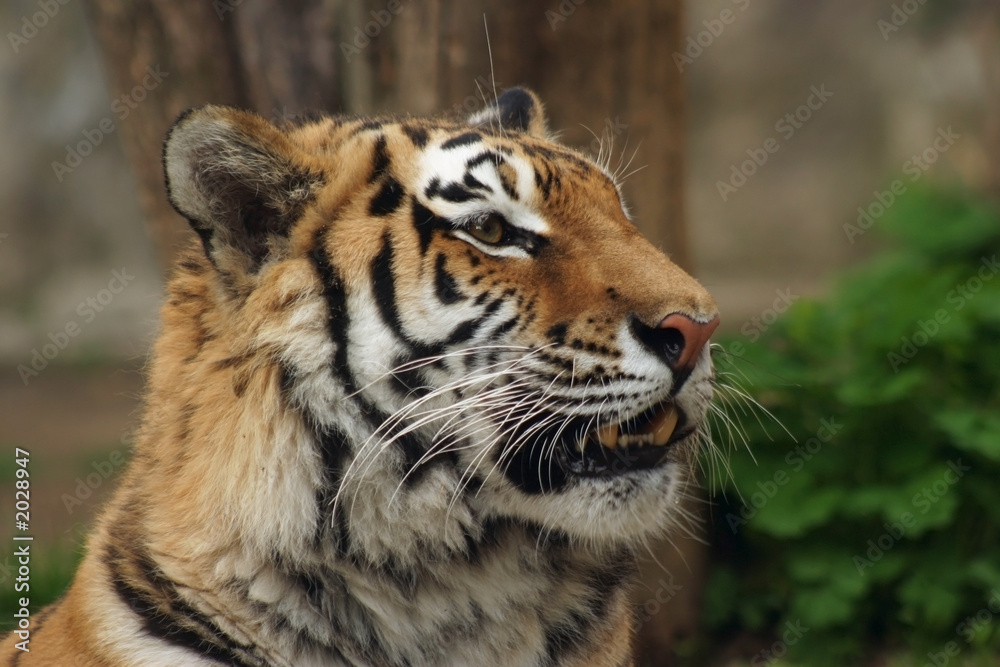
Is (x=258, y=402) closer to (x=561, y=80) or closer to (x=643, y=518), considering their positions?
(x=643, y=518)

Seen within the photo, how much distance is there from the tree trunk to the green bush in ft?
3.14

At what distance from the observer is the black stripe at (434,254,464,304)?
2.18 m

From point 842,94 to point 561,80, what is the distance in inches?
392

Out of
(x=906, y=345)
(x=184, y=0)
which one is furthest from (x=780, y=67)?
(x=184, y=0)

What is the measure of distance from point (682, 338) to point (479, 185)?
566 mm

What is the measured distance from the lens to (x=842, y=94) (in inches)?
504

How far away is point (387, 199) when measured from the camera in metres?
2.26

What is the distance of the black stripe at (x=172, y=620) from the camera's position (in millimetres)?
2109

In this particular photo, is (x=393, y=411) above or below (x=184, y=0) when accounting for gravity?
below

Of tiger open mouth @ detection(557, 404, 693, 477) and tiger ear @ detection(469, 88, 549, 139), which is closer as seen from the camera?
tiger open mouth @ detection(557, 404, 693, 477)

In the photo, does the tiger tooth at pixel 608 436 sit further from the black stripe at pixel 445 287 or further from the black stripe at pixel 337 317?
the black stripe at pixel 337 317

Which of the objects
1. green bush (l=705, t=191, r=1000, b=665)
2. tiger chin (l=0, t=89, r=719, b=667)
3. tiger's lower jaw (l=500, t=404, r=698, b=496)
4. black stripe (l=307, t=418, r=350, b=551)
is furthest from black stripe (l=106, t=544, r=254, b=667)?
green bush (l=705, t=191, r=1000, b=665)

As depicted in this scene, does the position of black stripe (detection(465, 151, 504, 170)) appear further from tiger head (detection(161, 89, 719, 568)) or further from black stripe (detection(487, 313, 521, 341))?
black stripe (detection(487, 313, 521, 341))

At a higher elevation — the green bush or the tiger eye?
the tiger eye
